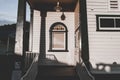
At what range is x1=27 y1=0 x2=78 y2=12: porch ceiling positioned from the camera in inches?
509

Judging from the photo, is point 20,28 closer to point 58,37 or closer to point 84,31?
point 84,31

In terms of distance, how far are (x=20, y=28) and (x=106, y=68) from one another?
15.5 feet

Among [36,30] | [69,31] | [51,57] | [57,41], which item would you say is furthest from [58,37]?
[36,30]

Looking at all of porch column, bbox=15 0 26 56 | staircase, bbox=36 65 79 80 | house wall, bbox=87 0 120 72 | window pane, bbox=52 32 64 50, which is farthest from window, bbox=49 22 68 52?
porch column, bbox=15 0 26 56

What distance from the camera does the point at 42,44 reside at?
13547mm

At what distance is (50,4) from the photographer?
44.8 ft

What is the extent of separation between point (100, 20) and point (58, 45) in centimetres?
345

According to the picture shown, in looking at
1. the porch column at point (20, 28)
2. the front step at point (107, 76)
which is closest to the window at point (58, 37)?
the front step at point (107, 76)

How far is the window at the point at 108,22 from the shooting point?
37.3 ft

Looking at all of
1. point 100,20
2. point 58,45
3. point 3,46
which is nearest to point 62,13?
point 58,45

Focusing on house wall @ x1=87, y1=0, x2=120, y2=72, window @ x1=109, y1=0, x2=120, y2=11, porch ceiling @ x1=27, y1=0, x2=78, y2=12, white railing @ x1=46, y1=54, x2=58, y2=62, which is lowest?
white railing @ x1=46, y1=54, x2=58, y2=62

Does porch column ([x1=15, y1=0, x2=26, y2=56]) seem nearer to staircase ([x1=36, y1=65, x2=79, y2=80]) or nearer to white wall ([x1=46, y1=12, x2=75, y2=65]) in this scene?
staircase ([x1=36, y1=65, x2=79, y2=80])

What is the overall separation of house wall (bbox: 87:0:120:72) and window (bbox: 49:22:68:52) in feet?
9.09

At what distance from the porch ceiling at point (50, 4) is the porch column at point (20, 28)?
2.77 meters
